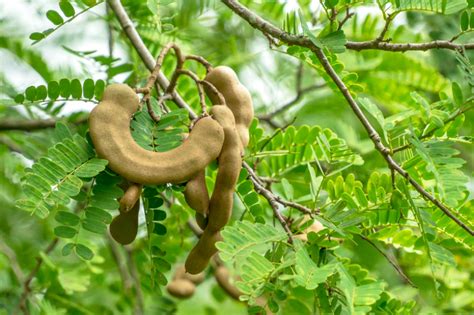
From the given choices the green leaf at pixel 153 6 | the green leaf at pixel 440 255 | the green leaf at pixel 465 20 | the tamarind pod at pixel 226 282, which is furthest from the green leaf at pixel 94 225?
the tamarind pod at pixel 226 282

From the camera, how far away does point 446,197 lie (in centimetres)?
136

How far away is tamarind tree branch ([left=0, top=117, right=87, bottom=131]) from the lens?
226 cm

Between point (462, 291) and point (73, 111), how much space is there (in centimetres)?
115

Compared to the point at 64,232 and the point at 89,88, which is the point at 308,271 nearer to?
the point at 64,232

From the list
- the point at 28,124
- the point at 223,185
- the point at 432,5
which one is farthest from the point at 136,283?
the point at 432,5

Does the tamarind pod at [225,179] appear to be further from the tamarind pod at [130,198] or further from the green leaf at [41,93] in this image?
the green leaf at [41,93]

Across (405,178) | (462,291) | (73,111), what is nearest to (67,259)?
(73,111)

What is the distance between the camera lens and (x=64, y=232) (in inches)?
53.4

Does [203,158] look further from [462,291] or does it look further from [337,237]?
[462,291]

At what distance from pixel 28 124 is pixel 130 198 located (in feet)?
3.78

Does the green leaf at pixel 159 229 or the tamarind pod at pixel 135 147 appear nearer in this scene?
the tamarind pod at pixel 135 147

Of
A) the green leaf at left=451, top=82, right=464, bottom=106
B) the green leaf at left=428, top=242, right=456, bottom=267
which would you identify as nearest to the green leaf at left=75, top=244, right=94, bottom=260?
the green leaf at left=428, top=242, right=456, bottom=267

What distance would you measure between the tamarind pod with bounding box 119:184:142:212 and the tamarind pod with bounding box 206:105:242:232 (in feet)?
0.41

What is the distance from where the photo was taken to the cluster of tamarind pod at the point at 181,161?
49.6 inches
